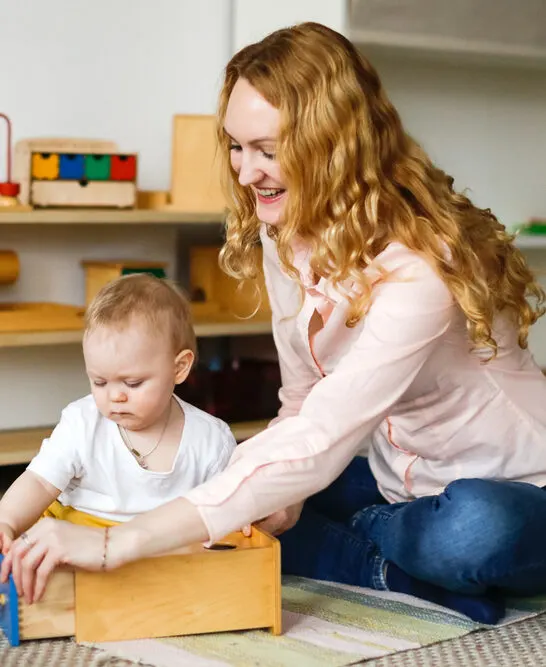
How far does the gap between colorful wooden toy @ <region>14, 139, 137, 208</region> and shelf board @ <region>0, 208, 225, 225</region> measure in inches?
1.0

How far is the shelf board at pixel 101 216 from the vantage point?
220cm

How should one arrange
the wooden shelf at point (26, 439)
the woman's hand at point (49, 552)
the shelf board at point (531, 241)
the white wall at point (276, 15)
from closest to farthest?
the woman's hand at point (49, 552)
the wooden shelf at point (26, 439)
the white wall at point (276, 15)
the shelf board at point (531, 241)

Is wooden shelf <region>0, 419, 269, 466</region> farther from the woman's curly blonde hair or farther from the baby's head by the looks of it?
the woman's curly blonde hair

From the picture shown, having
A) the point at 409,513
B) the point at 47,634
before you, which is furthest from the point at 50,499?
the point at 409,513

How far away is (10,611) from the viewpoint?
127 cm

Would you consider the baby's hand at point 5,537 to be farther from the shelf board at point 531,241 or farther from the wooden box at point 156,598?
the shelf board at point 531,241

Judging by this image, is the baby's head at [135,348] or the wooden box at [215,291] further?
the wooden box at [215,291]

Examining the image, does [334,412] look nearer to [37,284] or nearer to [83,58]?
[37,284]

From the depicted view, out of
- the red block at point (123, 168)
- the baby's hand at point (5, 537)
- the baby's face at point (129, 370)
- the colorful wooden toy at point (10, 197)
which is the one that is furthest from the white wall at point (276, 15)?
the baby's hand at point (5, 537)

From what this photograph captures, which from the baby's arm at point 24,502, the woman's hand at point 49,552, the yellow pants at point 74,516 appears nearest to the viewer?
the woman's hand at point 49,552

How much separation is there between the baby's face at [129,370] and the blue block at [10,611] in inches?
10.0

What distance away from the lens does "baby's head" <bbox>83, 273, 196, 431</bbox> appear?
1.39 m

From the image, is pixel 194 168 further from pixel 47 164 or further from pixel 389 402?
pixel 389 402

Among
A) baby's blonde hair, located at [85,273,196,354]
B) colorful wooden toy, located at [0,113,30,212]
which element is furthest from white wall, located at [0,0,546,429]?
baby's blonde hair, located at [85,273,196,354]
